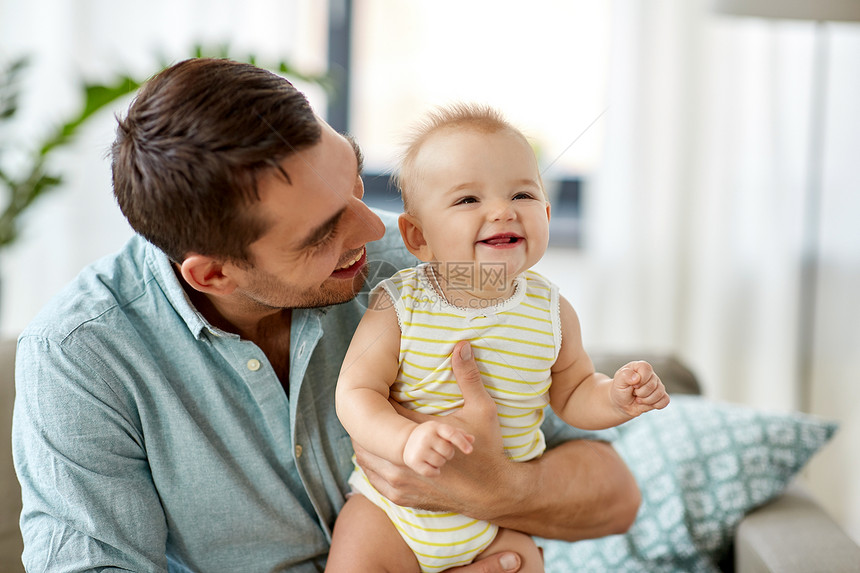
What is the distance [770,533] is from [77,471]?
3.73 ft

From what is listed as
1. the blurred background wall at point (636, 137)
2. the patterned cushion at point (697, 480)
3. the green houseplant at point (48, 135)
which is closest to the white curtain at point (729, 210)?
the blurred background wall at point (636, 137)

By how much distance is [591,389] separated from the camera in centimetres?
92

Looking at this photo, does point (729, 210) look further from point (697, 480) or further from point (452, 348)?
point (452, 348)

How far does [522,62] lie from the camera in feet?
7.95

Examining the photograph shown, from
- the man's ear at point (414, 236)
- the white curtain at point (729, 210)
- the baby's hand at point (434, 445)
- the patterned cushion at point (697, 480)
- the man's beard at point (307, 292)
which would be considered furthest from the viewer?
the white curtain at point (729, 210)

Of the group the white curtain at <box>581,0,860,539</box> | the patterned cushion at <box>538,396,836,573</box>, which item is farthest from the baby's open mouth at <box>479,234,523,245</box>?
the white curtain at <box>581,0,860,539</box>

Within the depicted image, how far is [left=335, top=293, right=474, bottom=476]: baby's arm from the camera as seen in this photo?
825 millimetres

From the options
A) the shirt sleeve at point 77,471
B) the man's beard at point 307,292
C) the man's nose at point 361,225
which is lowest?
the shirt sleeve at point 77,471

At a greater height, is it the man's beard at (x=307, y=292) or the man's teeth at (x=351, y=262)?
the man's teeth at (x=351, y=262)

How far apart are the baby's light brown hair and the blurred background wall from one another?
1.43 m

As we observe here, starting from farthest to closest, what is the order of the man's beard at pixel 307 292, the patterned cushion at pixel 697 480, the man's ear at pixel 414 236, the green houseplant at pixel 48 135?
the green houseplant at pixel 48 135 < the patterned cushion at pixel 697 480 < the man's beard at pixel 307 292 < the man's ear at pixel 414 236

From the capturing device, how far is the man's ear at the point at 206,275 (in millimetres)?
946

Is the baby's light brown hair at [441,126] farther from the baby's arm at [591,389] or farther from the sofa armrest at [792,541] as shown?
the sofa armrest at [792,541]

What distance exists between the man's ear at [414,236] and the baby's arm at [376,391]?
0.29 ft
